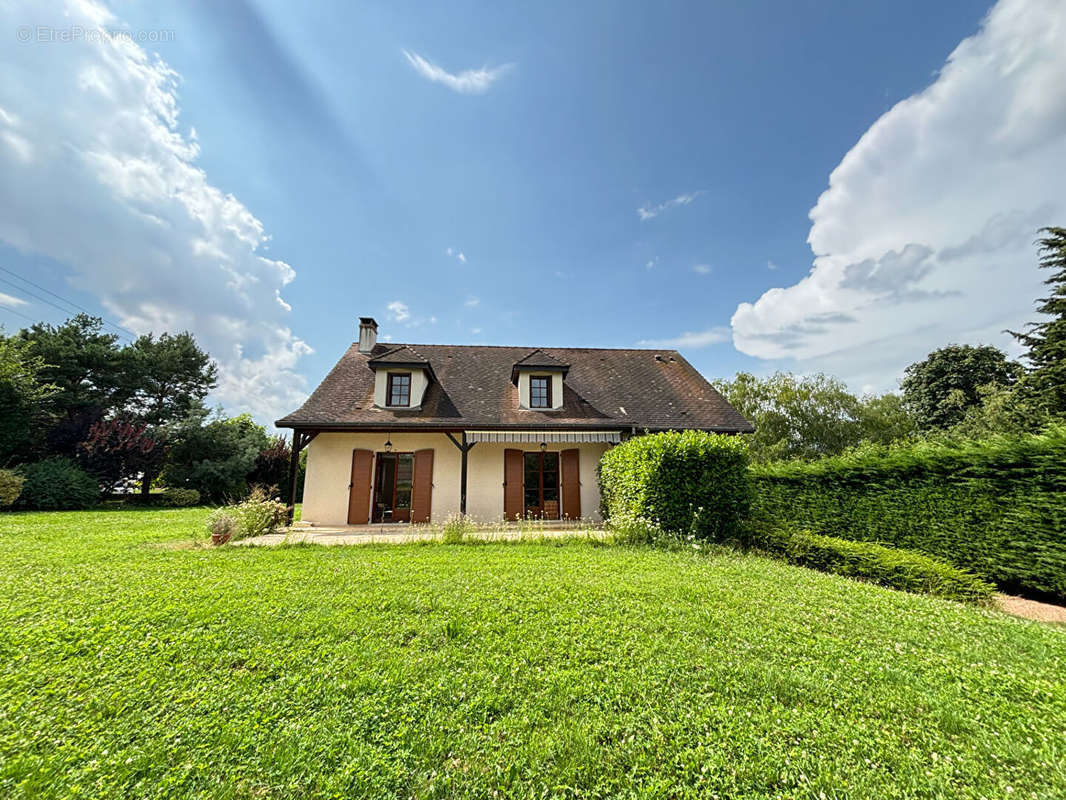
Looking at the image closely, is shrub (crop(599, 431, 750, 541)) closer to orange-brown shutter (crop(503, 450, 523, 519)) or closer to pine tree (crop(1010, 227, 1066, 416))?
orange-brown shutter (crop(503, 450, 523, 519))

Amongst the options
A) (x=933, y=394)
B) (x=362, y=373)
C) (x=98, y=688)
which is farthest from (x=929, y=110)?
(x=933, y=394)

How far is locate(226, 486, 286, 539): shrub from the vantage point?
33.1ft

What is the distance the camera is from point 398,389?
14766 millimetres

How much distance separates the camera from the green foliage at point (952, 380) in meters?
26.7

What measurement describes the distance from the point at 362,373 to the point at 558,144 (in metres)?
11.1

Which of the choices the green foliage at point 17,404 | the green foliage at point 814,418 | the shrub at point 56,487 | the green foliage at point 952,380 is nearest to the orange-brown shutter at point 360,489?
the shrub at point 56,487

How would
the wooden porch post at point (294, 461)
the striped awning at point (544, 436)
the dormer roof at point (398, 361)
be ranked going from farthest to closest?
the dormer roof at point (398, 361), the striped awning at point (544, 436), the wooden porch post at point (294, 461)

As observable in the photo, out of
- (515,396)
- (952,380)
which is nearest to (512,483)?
(515,396)

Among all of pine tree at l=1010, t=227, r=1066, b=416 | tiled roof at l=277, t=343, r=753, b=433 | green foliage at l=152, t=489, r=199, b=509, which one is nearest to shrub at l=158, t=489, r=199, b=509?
green foliage at l=152, t=489, r=199, b=509

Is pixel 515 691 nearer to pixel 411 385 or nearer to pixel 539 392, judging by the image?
pixel 539 392

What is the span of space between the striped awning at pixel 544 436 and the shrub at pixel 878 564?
533 centimetres

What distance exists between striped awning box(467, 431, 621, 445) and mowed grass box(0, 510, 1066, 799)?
24.8ft

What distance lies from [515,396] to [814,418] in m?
23.1

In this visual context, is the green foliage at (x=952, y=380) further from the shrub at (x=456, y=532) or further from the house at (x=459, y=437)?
the shrub at (x=456, y=532)
